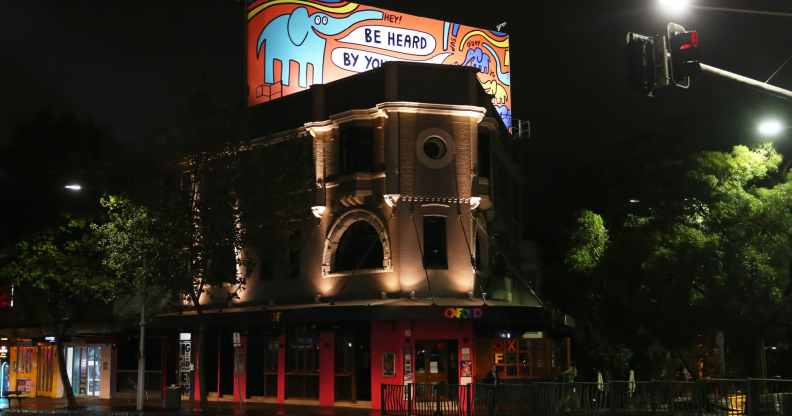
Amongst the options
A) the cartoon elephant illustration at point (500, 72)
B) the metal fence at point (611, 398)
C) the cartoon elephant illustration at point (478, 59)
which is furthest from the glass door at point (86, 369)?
the cartoon elephant illustration at point (500, 72)

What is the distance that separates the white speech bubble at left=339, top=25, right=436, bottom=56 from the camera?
41750 millimetres

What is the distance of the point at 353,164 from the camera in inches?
1350

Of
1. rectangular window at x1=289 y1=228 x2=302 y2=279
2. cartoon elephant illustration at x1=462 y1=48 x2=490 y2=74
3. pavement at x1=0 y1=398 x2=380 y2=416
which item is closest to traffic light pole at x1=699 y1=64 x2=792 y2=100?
pavement at x1=0 y1=398 x2=380 y2=416

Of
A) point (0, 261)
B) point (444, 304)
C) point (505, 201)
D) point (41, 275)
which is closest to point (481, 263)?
point (444, 304)

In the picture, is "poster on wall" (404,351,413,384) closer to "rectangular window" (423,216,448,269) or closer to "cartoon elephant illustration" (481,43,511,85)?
"rectangular window" (423,216,448,269)

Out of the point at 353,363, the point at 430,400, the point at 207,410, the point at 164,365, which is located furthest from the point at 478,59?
the point at 430,400

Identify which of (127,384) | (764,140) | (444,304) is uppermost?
(764,140)

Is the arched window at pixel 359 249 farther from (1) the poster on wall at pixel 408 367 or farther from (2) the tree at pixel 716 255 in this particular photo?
(2) the tree at pixel 716 255

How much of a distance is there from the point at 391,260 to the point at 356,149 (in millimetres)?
4477

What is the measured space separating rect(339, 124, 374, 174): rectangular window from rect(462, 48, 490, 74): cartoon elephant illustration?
12.6 metres

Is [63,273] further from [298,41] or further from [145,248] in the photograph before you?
[298,41]

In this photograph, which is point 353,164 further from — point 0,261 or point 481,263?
point 0,261

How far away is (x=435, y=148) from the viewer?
33.7 meters

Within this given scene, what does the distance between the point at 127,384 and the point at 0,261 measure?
9667 millimetres
